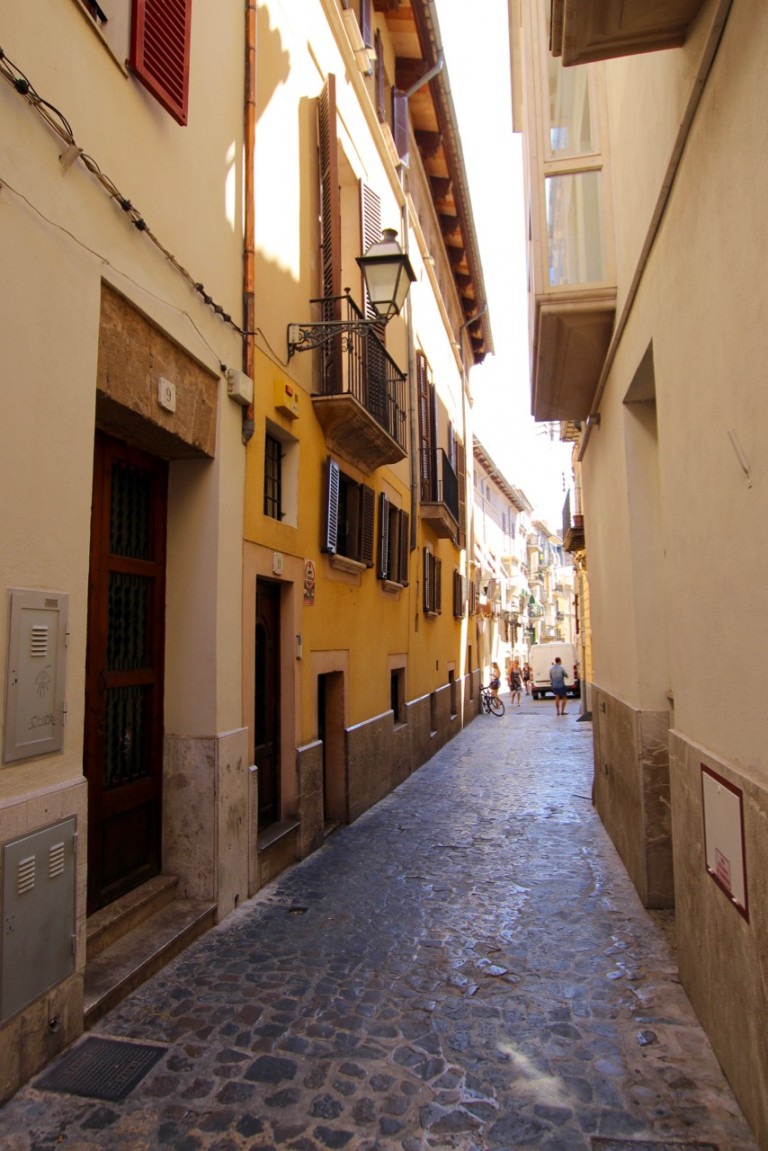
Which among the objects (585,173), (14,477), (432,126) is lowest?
(14,477)

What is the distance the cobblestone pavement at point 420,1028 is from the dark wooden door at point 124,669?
763 millimetres

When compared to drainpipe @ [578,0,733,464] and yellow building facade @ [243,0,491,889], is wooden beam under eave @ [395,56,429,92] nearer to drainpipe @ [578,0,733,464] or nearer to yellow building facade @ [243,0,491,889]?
yellow building facade @ [243,0,491,889]

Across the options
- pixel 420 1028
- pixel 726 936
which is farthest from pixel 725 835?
pixel 420 1028

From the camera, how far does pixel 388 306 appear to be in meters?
6.94

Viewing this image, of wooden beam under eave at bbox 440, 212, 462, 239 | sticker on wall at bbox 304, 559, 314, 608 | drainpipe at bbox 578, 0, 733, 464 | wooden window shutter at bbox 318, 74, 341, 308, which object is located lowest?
sticker on wall at bbox 304, 559, 314, 608

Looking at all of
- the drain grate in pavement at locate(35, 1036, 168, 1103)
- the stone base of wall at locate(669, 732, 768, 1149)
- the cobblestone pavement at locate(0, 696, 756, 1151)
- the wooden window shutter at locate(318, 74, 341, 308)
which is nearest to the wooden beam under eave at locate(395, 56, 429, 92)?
the wooden window shutter at locate(318, 74, 341, 308)

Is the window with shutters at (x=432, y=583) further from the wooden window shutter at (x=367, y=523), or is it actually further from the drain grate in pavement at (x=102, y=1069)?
the drain grate in pavement at (x=102, y=1069)

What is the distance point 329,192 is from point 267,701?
17.2ft

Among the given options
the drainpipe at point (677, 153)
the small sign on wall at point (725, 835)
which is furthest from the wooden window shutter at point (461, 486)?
the small sign on wall at point (725, 835)

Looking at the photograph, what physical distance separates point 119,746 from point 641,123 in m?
5.15

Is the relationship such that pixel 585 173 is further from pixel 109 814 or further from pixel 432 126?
pixel 432 126

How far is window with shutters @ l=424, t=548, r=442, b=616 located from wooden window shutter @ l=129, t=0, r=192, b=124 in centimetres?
971

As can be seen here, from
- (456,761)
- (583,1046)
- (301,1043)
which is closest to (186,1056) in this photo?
(301,1043)

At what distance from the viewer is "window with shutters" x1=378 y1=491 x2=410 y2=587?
1041cm
